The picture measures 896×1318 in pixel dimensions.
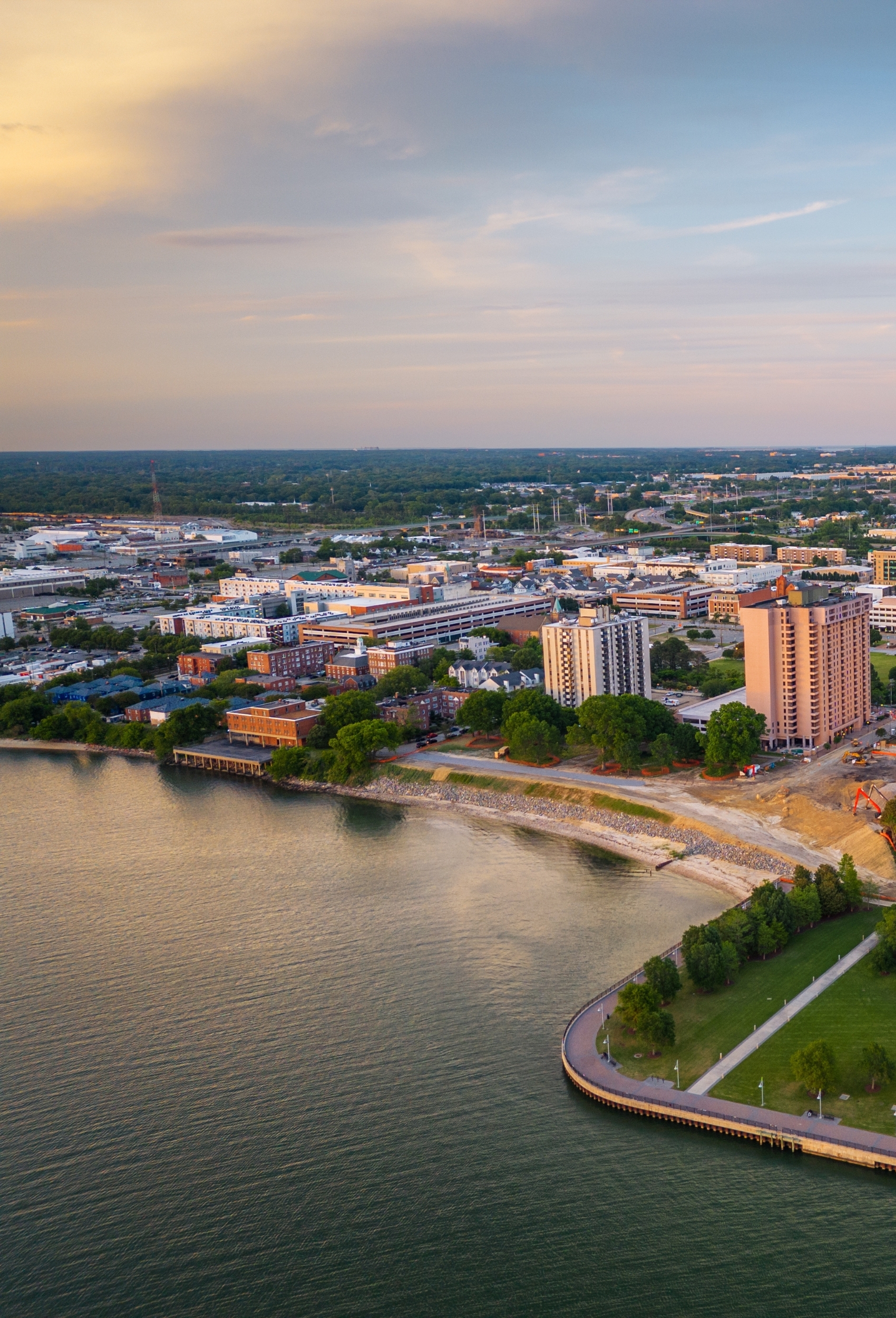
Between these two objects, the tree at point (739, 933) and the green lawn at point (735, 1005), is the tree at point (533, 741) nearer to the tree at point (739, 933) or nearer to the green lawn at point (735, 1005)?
the green lawn at point (735, 1005)

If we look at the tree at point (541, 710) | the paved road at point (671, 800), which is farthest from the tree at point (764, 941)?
the tree at point (541, 710)

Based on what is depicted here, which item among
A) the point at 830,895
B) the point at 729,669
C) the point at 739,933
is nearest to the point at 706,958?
the point at 739,933

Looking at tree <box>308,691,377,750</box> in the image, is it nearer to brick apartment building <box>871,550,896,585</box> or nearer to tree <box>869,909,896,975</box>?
tree <box>869,909,896,975</box>

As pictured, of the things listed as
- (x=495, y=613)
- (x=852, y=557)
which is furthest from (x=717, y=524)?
(x=495, y=613)

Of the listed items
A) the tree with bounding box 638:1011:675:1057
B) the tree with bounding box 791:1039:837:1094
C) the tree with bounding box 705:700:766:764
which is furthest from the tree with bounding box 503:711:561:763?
the tree with bounding box 791:1039:837:1094

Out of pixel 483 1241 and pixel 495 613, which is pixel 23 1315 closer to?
pixel 483 1241

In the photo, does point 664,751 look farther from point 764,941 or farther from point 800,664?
point 764,941
